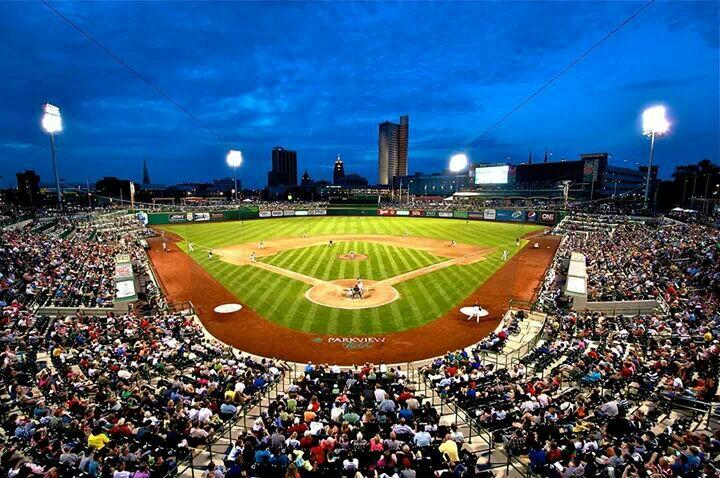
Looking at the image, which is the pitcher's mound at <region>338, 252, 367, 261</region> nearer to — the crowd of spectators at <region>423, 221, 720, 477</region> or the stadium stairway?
the crowd of spectators at <region>423, 221, 720, 477</region>

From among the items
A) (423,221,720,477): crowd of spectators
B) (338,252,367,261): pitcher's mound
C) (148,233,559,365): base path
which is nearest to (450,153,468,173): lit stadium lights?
(338,252,367,261): pitcher's mound

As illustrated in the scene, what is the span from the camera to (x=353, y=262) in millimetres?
37688

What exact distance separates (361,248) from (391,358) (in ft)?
92.0

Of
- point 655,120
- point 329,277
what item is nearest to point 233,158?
point 329,277

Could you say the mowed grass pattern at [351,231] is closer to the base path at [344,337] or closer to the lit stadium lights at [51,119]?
the base path at [344,337]

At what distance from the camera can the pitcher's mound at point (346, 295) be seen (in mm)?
25188

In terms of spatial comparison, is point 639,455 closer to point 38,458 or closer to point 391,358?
point 391,358

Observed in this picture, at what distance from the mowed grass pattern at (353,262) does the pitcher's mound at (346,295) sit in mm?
2149

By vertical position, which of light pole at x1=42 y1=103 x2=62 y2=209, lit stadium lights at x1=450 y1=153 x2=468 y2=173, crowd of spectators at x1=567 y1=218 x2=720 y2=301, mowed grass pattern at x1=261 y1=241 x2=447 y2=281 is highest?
light pole at x1=42 y1=103 x2=62 y2=209

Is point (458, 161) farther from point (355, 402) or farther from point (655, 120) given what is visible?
point (355, 402)

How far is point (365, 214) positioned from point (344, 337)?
7500 centimetres

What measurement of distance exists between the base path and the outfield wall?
47064 mm

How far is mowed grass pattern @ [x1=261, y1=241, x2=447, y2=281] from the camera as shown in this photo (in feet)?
109

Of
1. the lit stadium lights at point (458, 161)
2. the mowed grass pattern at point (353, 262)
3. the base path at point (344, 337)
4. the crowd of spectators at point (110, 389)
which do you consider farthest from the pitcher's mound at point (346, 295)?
the lit stadium lights at point (458, 161)
